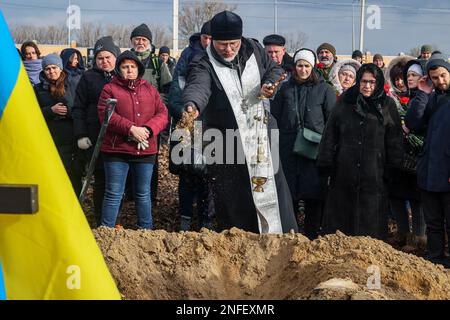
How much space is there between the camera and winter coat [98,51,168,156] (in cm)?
581

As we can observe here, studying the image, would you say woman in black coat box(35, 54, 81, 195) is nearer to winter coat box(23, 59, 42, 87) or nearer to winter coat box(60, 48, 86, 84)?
winter coat box(60, 48, 86, 84)

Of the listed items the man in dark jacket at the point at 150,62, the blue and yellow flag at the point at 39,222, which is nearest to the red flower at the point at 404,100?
the man in dark jacket at the point at 150,62

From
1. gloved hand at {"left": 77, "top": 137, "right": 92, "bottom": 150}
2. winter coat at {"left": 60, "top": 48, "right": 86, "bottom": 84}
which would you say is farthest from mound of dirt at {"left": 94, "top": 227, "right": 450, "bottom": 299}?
winter coat at {"left": 60, "top": 48, "right": 86, "bottom": 84}

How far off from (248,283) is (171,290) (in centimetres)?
43

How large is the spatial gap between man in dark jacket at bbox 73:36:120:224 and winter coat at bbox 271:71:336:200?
1602 millimetres

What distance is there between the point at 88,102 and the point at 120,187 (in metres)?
0.97

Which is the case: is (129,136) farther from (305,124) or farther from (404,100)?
(404,100)

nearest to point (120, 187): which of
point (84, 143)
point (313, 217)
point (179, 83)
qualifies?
point (84, 143)

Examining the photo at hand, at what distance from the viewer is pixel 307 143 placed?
6.18 meters

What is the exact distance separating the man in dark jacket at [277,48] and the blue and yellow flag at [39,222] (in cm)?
499

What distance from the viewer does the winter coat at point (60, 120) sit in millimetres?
6711

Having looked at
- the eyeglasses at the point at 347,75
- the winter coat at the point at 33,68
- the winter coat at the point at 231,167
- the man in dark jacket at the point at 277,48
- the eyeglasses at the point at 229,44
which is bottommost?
the winter coat at the point at 231,167

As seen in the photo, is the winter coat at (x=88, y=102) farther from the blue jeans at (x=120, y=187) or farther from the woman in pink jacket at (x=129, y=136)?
the blue jeans at (x=120, y=187)
